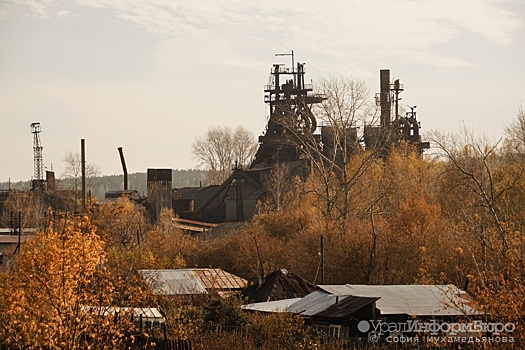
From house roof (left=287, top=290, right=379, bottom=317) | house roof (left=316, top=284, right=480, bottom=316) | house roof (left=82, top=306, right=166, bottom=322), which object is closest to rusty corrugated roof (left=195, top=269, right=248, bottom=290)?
house roof (left=82, top=306, right=166, bottom=322)

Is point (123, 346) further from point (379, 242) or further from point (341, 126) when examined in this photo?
point (341, 126)

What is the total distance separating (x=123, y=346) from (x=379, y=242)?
17.1m

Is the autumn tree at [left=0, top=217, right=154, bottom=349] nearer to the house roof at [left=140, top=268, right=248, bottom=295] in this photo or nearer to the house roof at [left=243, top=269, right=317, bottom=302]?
the house roof at [left=243, top=269, right=317, bottom=302]

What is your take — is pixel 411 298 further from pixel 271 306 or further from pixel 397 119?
pixel 397 119

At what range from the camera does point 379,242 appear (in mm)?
38031

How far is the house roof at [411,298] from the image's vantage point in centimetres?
2434

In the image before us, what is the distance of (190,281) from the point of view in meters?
34.3

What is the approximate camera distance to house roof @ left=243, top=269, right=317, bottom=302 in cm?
3089

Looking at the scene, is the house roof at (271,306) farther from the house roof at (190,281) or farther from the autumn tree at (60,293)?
the autumn tree at (60,293)

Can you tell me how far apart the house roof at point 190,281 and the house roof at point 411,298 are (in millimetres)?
7465

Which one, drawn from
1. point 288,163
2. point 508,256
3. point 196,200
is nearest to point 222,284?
point 508,256

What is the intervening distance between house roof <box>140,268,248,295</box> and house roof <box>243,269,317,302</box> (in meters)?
2.51

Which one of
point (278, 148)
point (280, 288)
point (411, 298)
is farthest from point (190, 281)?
point (278, 148)

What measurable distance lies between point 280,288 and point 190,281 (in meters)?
4.52
